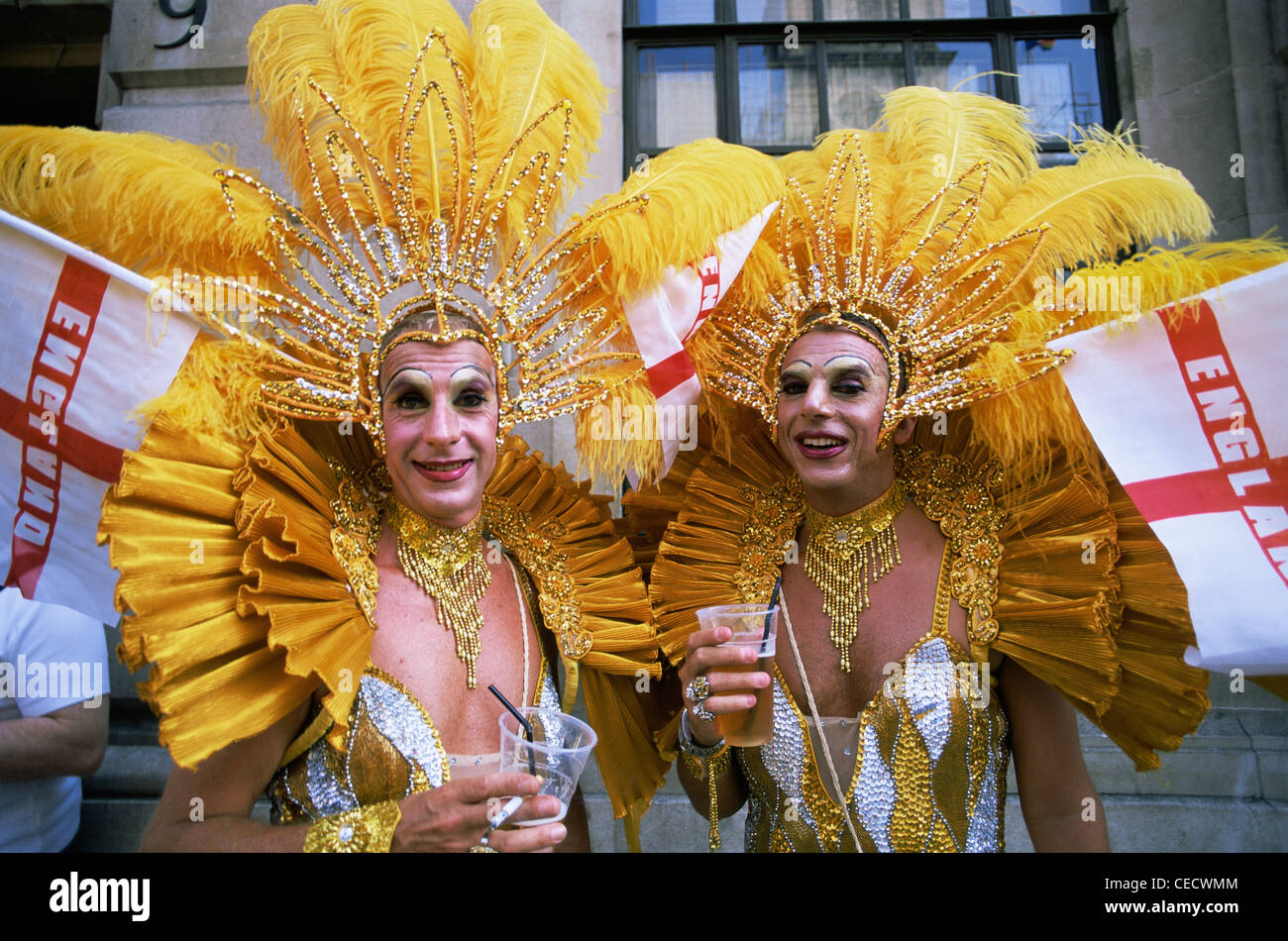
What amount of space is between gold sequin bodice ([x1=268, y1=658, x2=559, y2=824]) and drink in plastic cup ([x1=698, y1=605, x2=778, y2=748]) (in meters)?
0.70

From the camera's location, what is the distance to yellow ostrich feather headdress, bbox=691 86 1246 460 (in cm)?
258

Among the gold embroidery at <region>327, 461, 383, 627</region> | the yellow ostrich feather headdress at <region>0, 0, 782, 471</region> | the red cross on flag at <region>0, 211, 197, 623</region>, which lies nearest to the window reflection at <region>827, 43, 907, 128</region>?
the yellow ostrich feather headdress at <region>0, 0, 782, 471</region>

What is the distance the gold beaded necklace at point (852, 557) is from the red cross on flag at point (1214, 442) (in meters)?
0.60

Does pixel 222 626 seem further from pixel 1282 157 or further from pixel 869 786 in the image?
pixel 1282 157

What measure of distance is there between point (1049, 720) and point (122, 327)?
8.93 feet

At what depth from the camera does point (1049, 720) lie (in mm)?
2574

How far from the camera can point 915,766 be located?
2484 millimetres

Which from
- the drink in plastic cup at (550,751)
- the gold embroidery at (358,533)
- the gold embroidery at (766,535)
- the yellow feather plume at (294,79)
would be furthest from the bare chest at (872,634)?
the yellow feather plume at (294,79)

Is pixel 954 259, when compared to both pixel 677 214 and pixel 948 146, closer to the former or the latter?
pixel 948 146

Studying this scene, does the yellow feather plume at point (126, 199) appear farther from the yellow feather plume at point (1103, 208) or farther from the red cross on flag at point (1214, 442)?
the red cross on flag at point (1214, 442)

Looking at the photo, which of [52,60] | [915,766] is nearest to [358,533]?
[915,766]

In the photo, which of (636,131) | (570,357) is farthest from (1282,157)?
(570,357)

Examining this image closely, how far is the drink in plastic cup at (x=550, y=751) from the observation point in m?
1.87

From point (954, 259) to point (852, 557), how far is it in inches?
35.7
